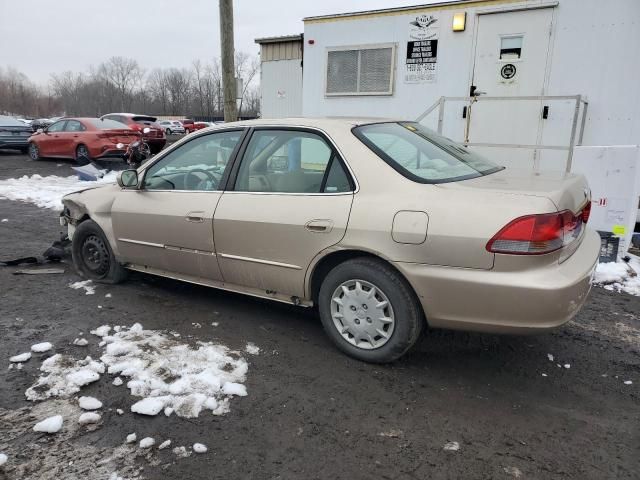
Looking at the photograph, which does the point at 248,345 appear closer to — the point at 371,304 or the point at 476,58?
the point at 371,304

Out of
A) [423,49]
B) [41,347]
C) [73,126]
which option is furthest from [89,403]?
[73,126]

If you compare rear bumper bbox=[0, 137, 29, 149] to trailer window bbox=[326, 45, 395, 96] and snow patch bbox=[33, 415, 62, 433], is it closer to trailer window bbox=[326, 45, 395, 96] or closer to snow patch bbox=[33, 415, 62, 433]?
trailer window bbox=[326, 45, 395, 96]

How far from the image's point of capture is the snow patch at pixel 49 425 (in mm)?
2590

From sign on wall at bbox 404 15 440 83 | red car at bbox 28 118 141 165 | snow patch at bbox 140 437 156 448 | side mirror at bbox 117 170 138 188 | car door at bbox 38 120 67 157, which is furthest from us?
car door at bbox 38 120 67 157

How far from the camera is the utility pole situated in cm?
882

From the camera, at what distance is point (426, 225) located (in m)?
2.90

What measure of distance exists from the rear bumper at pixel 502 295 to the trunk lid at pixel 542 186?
350 mm

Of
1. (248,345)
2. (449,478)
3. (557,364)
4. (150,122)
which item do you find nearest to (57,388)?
(248,345)

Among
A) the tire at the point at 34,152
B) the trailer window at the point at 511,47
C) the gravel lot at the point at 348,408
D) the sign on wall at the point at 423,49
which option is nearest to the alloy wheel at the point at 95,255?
the gravel lot at the point at 348,408

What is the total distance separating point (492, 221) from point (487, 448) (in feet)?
3.80

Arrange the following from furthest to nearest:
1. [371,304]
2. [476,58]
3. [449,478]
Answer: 1. [476,58]
2. [371,304]
3. [449,478]

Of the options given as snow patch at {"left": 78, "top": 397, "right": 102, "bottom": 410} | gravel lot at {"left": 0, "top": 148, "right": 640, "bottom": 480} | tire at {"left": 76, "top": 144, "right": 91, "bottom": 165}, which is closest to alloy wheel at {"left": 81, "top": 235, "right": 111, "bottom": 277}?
gravel lot at {"left": 0, "top": 148, "right": 640, "bottom": 480}

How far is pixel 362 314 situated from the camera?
3.25m

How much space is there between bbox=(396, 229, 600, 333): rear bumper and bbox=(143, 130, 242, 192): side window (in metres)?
1.75
